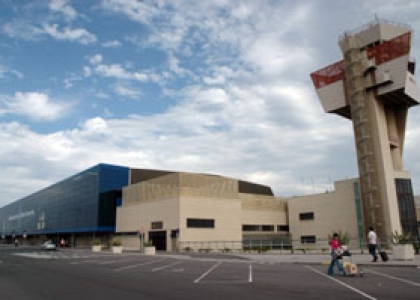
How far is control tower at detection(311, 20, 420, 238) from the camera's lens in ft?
160

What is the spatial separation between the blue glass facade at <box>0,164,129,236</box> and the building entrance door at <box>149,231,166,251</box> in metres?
21.4

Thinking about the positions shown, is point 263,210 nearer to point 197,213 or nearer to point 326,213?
point 326,213

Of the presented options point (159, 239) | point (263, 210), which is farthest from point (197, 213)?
point (263, 210)

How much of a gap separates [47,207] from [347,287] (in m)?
106

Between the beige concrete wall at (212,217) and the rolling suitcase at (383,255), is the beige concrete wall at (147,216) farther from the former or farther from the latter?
the rolling suitcase at (383,255)

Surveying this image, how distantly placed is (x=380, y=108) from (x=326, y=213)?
17.8 metres

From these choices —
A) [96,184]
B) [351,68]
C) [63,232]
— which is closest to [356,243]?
[351,68]

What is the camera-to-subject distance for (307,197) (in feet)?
213

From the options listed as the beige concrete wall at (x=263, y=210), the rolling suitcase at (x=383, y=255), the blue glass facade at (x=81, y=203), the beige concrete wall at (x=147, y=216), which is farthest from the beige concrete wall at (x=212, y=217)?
the rolling suitcase at (x=383, y=255)

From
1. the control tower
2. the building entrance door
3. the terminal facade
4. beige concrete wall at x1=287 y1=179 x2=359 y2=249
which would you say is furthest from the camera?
beige concrete wall at x1=287 y1=179 x2=359 y2=249

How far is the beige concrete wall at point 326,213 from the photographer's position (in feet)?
186

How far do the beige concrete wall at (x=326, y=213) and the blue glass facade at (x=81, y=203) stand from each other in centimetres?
3480

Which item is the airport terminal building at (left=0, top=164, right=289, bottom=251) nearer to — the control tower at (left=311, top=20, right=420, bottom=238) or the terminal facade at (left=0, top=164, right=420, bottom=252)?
the terminal facade at (left=0, top=164, right=420, bottom=252)

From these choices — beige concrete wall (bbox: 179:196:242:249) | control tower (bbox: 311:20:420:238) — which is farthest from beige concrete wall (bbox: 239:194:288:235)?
control tower (bbox: 311:20:420:238)
